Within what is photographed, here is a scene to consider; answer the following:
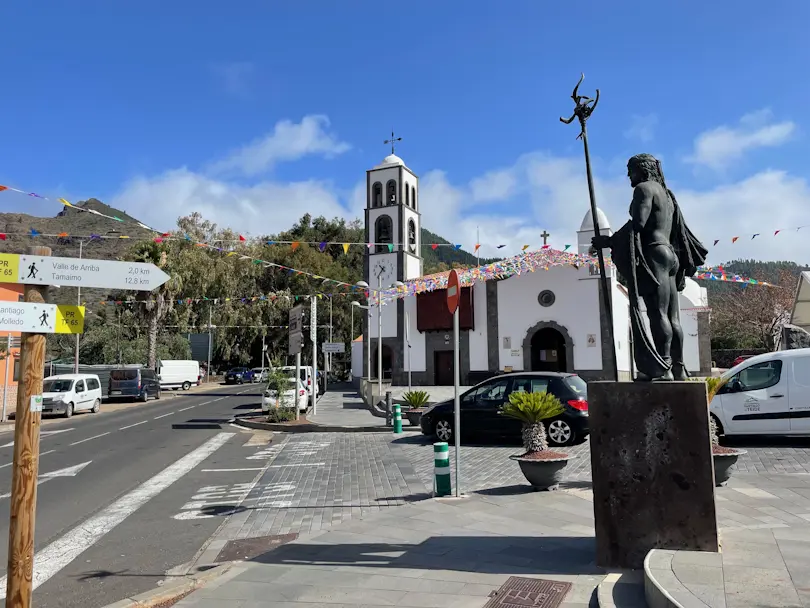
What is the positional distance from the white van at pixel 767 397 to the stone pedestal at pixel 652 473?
7.43m

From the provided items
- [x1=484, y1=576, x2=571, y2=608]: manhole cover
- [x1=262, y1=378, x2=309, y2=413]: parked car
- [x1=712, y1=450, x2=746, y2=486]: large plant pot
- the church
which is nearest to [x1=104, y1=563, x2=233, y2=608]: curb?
[x1=484, y1=576, x2=571, y2=608]: manhole cover

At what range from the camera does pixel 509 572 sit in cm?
484

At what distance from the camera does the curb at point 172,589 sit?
459 centimetres

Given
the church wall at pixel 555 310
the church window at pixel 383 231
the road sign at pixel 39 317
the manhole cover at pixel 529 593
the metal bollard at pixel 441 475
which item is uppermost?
the church window at pixel 383 231

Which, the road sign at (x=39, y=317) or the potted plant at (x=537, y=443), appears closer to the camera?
the road sign at (x=39, y=317)

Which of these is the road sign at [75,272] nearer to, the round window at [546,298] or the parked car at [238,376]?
the round window at [546,298]

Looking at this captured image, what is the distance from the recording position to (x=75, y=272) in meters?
4.43

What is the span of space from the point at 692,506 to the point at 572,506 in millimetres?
2670

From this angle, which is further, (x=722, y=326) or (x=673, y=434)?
(x=722, y=326)

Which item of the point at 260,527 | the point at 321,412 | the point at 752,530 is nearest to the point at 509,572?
the point at 752,530

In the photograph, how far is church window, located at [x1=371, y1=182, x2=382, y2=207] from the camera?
133 ft

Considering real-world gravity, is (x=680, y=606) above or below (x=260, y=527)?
above

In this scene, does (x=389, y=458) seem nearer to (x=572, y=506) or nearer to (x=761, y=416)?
(x=572, y=506)

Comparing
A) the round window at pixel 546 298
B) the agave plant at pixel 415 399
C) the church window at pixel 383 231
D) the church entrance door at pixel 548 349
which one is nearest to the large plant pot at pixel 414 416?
the agave plant at pixel 415 399
